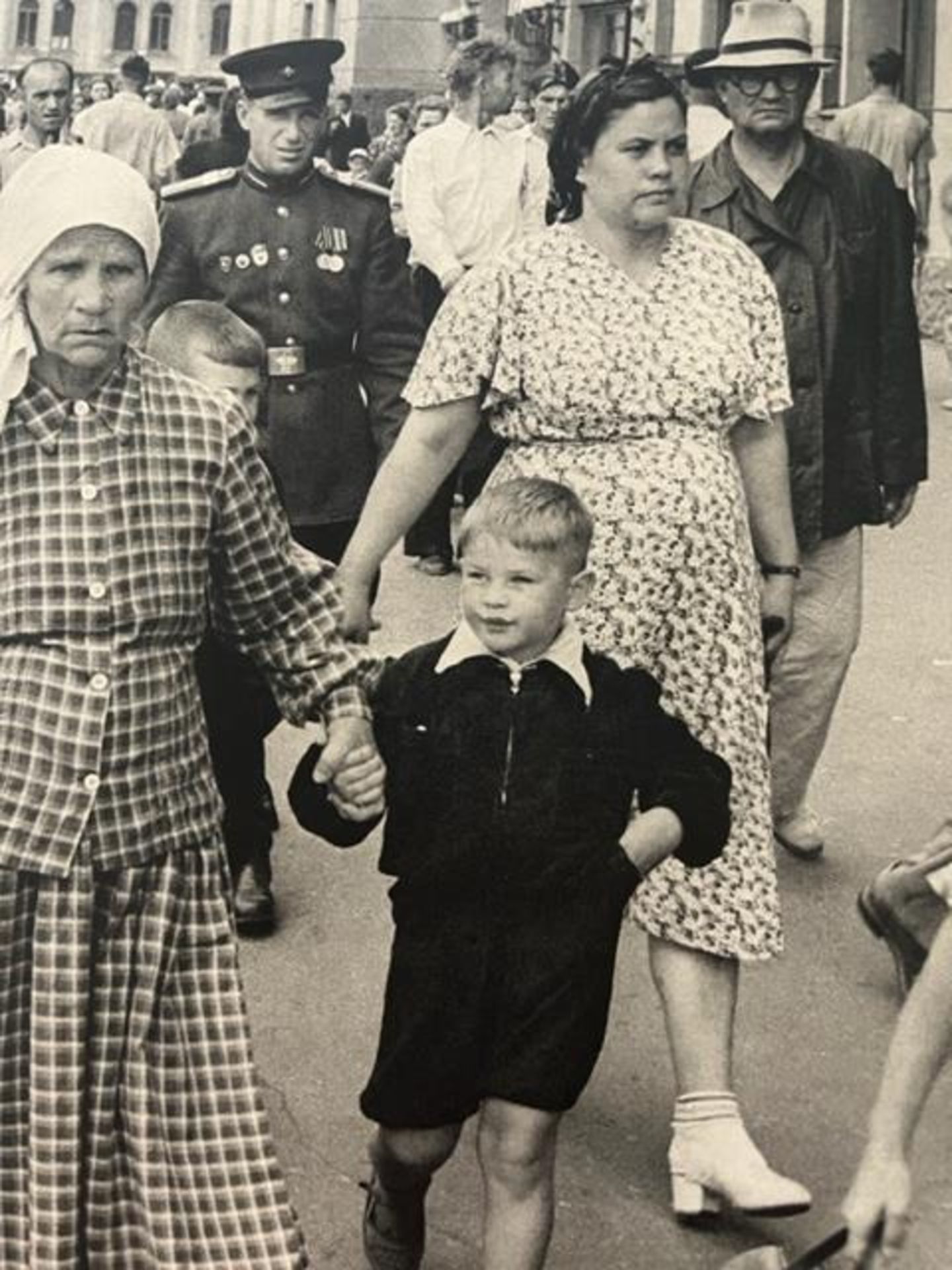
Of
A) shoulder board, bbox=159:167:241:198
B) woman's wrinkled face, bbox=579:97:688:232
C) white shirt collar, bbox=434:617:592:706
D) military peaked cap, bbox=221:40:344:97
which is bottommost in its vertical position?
white shirt collar, bbox=434:617:592:706

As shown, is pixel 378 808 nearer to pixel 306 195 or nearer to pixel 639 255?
pixel 639 255

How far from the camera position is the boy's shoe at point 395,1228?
12.3ft

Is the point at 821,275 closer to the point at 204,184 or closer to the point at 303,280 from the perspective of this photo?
the point at 303,280

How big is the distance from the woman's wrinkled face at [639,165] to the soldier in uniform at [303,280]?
155cm

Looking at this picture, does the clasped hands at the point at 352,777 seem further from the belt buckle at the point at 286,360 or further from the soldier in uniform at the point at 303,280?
the belt buckle at the point at 286,360

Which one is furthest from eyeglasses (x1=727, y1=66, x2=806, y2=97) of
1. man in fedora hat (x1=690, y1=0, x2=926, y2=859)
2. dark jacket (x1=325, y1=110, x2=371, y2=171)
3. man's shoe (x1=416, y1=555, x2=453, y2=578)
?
dark jacket (x1=325, y1=110, x2=371, y2=171)

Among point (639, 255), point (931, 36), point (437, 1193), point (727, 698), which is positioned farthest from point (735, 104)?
point (931, 36)

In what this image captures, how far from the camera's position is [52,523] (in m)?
3.30

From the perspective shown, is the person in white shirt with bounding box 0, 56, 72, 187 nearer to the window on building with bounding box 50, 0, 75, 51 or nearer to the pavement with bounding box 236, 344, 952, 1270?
the pavement with bounding box 236, 344, 952, 1270

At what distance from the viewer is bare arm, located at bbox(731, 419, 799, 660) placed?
4641mm

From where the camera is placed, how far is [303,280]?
588 cm

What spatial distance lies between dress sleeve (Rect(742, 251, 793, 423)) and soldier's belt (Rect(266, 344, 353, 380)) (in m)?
1.69

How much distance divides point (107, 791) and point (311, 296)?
2807 millimetres

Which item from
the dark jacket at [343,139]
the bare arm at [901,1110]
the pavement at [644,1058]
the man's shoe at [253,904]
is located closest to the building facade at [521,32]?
the dark jacket at [343,139]
